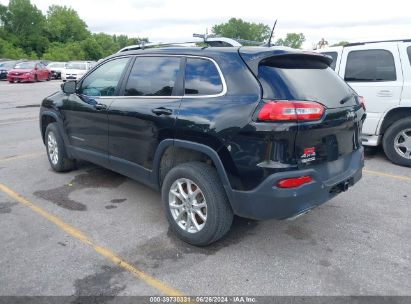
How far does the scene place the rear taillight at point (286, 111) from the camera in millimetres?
2949

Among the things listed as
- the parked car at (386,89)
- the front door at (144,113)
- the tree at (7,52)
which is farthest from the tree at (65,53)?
the front door at (144,113)

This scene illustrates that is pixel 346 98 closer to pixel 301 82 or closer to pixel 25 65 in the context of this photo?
pixel 301 82

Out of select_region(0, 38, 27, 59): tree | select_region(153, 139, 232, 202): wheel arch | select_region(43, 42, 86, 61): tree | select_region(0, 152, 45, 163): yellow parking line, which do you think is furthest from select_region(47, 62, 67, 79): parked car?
select_region(153, 139, 232, 202): wheel arch

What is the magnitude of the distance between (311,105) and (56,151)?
3.96 meters

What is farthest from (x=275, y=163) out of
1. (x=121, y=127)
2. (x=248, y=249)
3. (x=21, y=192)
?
(x=21, y=192)

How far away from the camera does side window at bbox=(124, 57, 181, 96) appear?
378 centimetres

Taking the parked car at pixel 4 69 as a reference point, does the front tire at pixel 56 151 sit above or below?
below

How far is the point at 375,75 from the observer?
6.14 metres

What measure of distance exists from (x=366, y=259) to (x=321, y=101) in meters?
1.41

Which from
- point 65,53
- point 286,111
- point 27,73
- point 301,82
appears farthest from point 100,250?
point 65,53

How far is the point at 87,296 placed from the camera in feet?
9.32

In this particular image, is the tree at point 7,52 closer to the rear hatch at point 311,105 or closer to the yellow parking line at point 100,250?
the yellow parking line at point 100,250

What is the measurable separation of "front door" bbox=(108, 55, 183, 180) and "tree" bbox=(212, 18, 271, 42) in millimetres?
112064

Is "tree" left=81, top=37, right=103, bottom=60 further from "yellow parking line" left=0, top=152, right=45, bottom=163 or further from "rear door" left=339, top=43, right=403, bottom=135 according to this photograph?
"rear door" left=339, top=43, right=403, bottom=135
